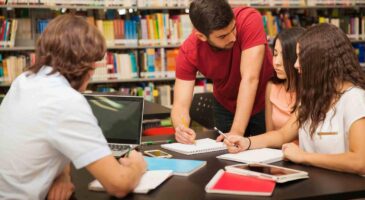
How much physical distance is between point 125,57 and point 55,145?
362 cm

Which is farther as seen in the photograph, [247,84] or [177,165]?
[247,84]

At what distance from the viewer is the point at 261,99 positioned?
2.70m

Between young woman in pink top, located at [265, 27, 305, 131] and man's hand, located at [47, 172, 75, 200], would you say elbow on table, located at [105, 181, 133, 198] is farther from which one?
young woman in pink top, located at [265, 27, 305, 131]

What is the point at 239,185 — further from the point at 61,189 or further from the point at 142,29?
the point at 142,29

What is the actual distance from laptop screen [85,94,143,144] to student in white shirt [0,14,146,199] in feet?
1.91

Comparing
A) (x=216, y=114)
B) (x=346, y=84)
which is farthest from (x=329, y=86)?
(x=216, y=114)

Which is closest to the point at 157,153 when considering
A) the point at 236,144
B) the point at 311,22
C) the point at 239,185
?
the point at 236,144

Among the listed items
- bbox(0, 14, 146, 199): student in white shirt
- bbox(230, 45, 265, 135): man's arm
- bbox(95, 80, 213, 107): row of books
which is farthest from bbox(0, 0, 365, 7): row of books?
bbox(0, 14, 146, 199): student in white shirt

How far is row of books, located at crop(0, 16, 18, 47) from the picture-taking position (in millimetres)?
4434

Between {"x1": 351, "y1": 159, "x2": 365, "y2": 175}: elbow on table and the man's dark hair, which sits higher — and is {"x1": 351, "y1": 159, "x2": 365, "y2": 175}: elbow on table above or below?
below

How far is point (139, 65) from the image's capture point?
4969mm

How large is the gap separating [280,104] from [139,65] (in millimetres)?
2847

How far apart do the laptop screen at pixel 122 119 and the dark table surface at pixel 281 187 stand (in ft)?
1.28

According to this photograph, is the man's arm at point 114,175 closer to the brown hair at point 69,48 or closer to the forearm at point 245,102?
the brown hair at point 69,48
